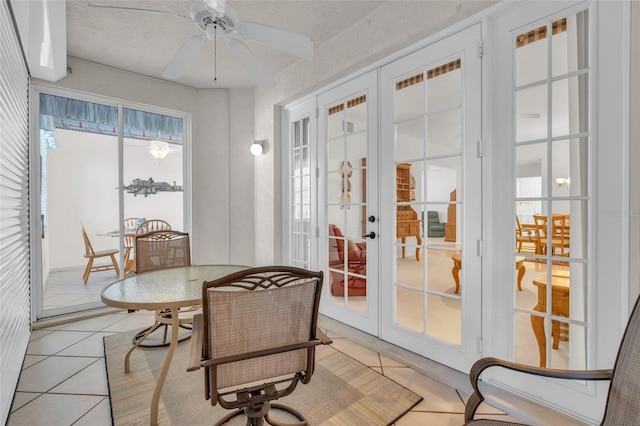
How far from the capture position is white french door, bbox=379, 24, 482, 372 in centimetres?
197

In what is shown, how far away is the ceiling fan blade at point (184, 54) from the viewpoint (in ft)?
5.69

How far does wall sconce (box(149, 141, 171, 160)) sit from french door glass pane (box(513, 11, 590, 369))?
3.80 m

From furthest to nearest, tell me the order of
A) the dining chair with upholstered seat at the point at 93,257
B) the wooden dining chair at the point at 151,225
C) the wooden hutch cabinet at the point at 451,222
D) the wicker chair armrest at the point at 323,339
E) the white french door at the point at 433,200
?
1. the wooden dining chair at the point at 151,225
2. the dining chair with upholstered seat at the point at 93,257
3. the wooden hutch cabinet at the point at 451,222
4. the white french door at the point at 433,200
5. the wicker chair armrest at the point at 323,339

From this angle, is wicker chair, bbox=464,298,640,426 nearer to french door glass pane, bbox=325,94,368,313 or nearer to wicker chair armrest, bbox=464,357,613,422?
wicker chair armrest, bbox=464,357,613,422

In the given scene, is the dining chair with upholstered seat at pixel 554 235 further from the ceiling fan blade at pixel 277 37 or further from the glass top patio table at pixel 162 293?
the glass top patio table at pixel 162 293

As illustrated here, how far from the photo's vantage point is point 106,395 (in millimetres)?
1872

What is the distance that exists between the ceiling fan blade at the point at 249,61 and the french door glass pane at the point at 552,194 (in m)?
1.57

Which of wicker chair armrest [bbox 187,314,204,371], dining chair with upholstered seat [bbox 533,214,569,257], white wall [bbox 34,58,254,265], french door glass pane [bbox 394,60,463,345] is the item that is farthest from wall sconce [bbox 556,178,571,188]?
white wall [bbox 34,58,254,265]

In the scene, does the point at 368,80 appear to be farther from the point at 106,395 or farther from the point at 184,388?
the point at 106,395

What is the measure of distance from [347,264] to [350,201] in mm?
617

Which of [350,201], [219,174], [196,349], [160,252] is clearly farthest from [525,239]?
[219,174]

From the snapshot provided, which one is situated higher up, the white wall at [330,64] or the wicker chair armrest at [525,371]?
the white wall at [330,64]

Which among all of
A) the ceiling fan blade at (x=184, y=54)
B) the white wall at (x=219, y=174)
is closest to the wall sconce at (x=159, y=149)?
the white wall at (x=219, y=174)

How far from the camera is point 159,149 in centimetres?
383
